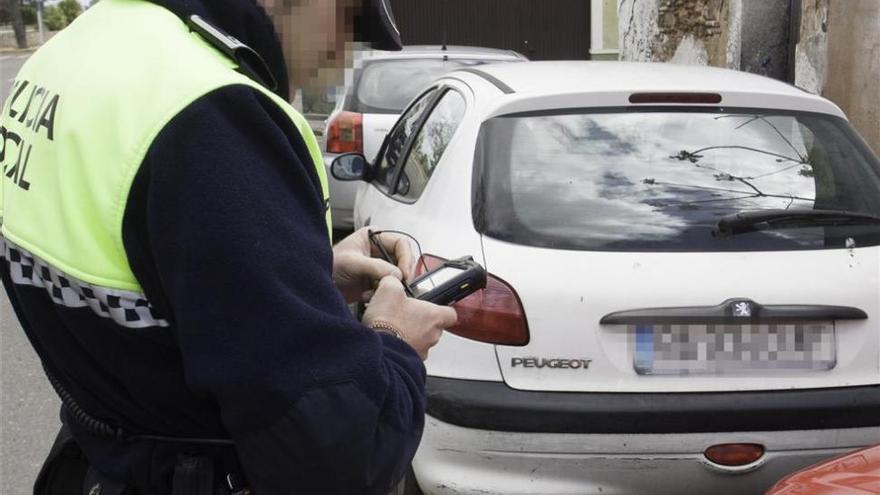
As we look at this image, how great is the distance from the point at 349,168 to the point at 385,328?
324 cm

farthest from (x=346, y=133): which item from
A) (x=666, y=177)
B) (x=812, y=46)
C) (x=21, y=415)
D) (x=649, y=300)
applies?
(x=649, y=300)

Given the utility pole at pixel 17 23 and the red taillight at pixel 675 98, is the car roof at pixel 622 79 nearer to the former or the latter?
the red taillight at pixel 675 98

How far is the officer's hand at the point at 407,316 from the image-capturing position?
1.41 metres

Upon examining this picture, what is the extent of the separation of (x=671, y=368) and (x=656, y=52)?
25.5ft

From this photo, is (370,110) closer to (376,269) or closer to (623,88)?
(623,88)

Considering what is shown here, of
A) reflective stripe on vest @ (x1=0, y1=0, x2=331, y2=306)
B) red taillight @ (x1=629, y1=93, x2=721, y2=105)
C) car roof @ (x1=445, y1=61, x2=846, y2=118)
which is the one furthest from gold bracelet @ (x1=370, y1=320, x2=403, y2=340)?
red taillight @ (x1=629, y1=93, x2=721, y2=105)

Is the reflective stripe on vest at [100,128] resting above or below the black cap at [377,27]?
below

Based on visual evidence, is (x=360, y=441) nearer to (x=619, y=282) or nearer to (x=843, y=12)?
(x=619, y=282)

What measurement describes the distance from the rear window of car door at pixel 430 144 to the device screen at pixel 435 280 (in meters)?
1.82

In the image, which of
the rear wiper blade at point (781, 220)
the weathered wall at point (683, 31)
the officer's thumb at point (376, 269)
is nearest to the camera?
the officer's thumb at point (376, 269)

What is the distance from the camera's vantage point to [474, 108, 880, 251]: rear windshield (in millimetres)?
2900

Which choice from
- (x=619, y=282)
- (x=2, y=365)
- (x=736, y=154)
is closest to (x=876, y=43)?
(x=736, y=154)

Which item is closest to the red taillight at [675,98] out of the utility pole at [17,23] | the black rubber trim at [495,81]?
the black rubber trim at [495,81]

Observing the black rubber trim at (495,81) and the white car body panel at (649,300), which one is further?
the black rubber trim at (495,81)
